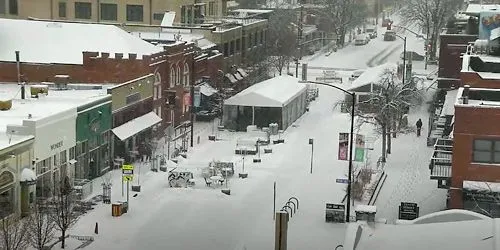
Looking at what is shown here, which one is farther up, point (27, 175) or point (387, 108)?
point (387, 108)

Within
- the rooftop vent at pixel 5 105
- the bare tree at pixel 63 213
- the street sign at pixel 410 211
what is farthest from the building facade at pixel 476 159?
the rooftop vent at pixel 5 105

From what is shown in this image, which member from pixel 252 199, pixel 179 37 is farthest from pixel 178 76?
pixel 252 199

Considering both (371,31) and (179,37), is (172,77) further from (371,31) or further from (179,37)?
(371,31)

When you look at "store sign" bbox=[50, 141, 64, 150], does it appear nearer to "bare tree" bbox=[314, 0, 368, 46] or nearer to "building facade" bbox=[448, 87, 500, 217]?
"building facade" bbox=[448, 87, 500, 217]

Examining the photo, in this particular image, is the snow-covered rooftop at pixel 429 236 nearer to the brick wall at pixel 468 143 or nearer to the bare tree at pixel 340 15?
the brick wall at pixel 468 143

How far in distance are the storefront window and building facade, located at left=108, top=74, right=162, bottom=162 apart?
Answer: 44.4ft

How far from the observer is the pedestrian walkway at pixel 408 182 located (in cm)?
4588

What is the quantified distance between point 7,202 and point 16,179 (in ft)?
4.24

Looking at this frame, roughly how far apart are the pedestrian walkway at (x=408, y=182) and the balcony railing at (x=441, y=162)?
213 centimetres

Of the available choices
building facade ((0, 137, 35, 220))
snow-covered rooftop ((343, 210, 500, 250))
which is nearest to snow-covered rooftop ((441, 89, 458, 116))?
building facade ((0, 137, 35, 220))

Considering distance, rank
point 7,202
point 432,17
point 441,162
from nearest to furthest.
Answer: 1. point 7,202
2. point 441,162
3. point 432,17

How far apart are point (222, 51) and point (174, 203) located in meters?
39.6

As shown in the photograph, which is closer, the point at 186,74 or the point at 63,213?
the point at 63,213

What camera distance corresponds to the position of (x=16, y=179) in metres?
41.2
